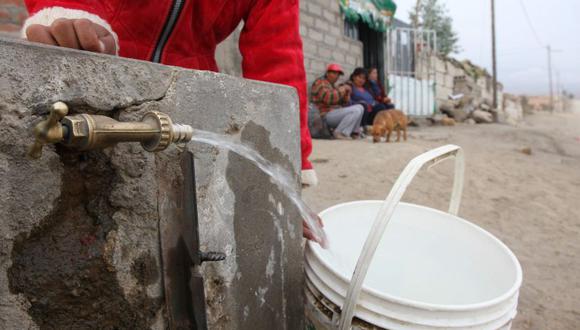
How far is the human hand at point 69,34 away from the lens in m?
0.76

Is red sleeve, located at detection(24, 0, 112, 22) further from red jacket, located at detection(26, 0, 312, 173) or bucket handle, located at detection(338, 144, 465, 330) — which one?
bucket handle, located at detection(338, 144, 465, 330)

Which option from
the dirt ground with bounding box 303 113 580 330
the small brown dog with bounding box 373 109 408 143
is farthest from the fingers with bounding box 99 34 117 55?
the small brown dog with bounding box 373 109 408 143

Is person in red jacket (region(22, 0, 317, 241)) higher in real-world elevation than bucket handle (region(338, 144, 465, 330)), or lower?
higher

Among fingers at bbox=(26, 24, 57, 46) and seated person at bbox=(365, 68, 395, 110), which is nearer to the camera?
fingers at bbox=(26, 24, 57, 46)

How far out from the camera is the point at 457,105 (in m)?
12.1

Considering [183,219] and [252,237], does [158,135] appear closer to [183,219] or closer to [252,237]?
[183,219]

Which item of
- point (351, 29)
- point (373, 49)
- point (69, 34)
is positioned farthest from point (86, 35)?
→ point (373, 49)

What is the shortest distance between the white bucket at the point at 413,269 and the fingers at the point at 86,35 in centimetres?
71

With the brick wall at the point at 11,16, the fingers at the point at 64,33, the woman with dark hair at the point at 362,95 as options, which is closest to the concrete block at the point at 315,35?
the woman with dark hair at the point at 362,95

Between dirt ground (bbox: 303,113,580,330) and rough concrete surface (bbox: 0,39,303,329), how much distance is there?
1.59m

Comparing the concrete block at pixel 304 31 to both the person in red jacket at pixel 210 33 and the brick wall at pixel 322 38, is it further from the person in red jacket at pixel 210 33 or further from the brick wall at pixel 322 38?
the person in red jacket at pixel 210 33

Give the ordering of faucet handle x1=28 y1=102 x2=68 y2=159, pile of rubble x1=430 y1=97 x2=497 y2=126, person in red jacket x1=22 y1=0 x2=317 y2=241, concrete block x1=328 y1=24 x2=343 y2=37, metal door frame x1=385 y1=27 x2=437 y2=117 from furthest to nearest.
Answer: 1. pile of rubble x1=430 y1=97 x2=497 y2=126
2. metal door frame x1=385 y1=27 x2=437 y2=117
3. concrete block x1=328 y1=24 x2=343 y2=37
4. person in red jacket x1=22 y1=0 x2=317 y2=241
5. faucet handle x1=28 y1=102 x2=68 y2=159

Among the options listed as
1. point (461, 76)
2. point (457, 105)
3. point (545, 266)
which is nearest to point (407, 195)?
point (545, 266)

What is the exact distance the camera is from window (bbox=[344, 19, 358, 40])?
7934 millimetres
